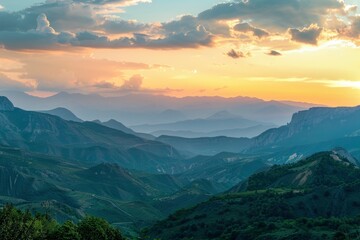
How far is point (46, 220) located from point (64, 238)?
86.2 ft

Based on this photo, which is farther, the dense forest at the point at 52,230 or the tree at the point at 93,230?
the tree at the point at 93,230

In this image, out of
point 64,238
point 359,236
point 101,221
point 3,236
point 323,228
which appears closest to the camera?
point 3,236

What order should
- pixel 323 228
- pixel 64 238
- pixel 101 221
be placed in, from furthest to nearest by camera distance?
pixel 323 228, pixel 101 221, pixel 64 238

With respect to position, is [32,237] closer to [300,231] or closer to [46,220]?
[46,220]

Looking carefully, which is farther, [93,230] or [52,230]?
[52,230]

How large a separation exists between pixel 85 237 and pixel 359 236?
278ft

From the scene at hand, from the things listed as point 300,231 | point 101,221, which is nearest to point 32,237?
point 101,221

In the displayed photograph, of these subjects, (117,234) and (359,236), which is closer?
(117,234)

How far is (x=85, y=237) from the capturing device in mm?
129000

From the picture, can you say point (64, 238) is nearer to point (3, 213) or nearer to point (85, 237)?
point (85, 237)

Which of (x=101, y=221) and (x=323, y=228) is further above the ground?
(x=101, y=221)

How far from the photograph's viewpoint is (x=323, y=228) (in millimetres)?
193750

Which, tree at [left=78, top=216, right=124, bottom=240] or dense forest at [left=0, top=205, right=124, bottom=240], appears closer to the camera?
dense forest at [left=0, top=205, right=124, bottom=240]

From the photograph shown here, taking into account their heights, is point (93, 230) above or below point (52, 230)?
above
